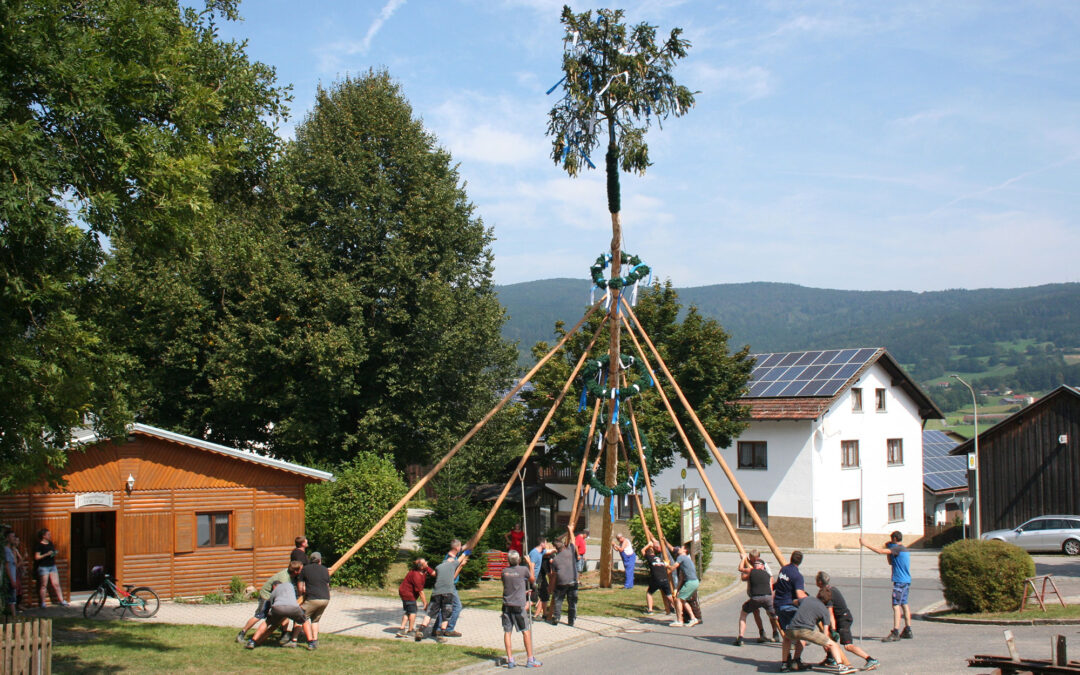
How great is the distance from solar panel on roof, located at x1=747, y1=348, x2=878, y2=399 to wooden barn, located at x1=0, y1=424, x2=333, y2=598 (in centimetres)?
2313

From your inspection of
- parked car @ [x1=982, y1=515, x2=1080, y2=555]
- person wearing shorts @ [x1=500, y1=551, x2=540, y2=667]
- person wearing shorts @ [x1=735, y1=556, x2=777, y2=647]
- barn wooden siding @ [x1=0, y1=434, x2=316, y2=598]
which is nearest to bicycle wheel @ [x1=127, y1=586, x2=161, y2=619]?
barn wooden siding @ [x1=0, y1=434, x2=316, y2=598]

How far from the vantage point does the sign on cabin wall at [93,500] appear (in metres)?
18.4

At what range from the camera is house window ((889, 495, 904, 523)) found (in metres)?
41.1

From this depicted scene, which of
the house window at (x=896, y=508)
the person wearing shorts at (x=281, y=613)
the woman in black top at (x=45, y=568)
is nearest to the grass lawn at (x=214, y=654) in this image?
the person wearing shorts at (x=281, y=613)

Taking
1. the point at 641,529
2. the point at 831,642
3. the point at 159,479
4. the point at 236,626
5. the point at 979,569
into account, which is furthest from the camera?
the point at 641,529

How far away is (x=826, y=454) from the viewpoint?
3775 centimetres

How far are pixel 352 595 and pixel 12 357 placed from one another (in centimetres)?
1213

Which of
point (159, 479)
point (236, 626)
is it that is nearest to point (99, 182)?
point (236, 626)

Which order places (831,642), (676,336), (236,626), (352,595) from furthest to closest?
(676,336), (352,595), (236,626), (831,642)

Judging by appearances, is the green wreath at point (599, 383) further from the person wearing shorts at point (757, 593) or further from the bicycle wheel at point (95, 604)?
the bicycle wheel at point (95, 604)

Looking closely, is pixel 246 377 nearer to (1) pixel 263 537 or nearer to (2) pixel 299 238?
(2) pixel 299 238

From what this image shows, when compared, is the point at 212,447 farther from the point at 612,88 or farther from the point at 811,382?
the point at 811,382

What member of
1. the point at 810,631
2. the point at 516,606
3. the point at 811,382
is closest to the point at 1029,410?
the point at 811,382

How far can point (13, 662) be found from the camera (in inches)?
385
